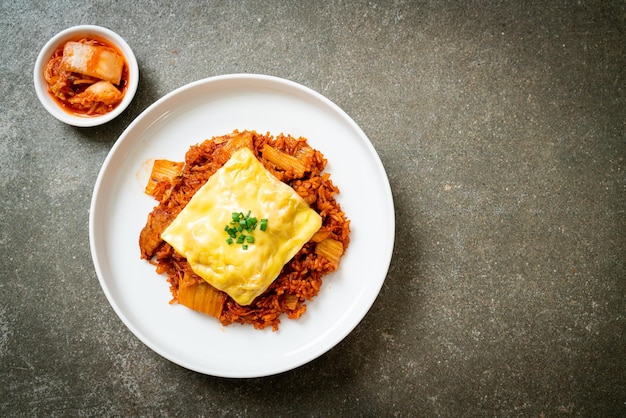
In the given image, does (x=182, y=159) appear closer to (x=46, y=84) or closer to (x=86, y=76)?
(x=86, y=76)

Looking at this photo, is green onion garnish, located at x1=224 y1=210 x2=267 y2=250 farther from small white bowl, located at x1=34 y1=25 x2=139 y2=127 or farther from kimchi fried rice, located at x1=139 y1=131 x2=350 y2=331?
small white bowl, located at x1=34 y1=25 x2=139 y2=127

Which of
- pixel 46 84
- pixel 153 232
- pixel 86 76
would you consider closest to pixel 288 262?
pixel 153 232

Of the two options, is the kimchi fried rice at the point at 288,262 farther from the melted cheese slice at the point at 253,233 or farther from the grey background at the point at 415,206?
the grey background at the point at 415,206

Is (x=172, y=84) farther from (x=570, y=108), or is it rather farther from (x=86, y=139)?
(x=570, y=108)

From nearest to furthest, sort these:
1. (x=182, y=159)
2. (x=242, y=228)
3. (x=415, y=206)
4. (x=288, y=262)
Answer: (x=242, y=228) < (x=288, y=262) < (x=182, y=159) < (x=415, y=206)

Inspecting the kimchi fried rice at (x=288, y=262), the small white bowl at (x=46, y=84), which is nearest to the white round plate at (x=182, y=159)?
the kimchi fried rice at (x=288, y=262)

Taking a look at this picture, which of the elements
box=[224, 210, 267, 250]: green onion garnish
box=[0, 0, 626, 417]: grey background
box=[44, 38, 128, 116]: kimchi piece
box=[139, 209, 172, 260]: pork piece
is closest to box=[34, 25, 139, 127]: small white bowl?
box=[44, 38, 128, 116]: kimchi piece
